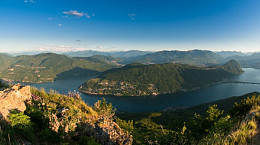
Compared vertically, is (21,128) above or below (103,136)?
above

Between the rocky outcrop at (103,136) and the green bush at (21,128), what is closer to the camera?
the green bush at (21,128)

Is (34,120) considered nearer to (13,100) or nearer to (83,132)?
(13,100)

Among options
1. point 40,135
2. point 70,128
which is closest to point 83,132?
point 70,128

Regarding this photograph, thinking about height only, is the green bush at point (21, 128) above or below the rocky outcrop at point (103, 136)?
above

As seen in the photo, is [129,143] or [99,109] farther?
[99,109]

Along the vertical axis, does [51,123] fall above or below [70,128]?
above

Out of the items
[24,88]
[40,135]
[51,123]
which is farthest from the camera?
[24,88]

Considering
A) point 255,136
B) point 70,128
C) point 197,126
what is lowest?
point 197,126

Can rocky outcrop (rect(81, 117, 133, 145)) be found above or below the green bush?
below

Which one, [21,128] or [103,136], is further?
[103,136]

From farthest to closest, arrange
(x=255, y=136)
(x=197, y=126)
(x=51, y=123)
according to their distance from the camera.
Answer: (x=197, y=126)
(x=51, y=123)
(x=255, y=136)

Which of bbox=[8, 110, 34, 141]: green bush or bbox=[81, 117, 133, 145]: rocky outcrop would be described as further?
bbox=[81, 117, 133, 145]: rocky outcrop
